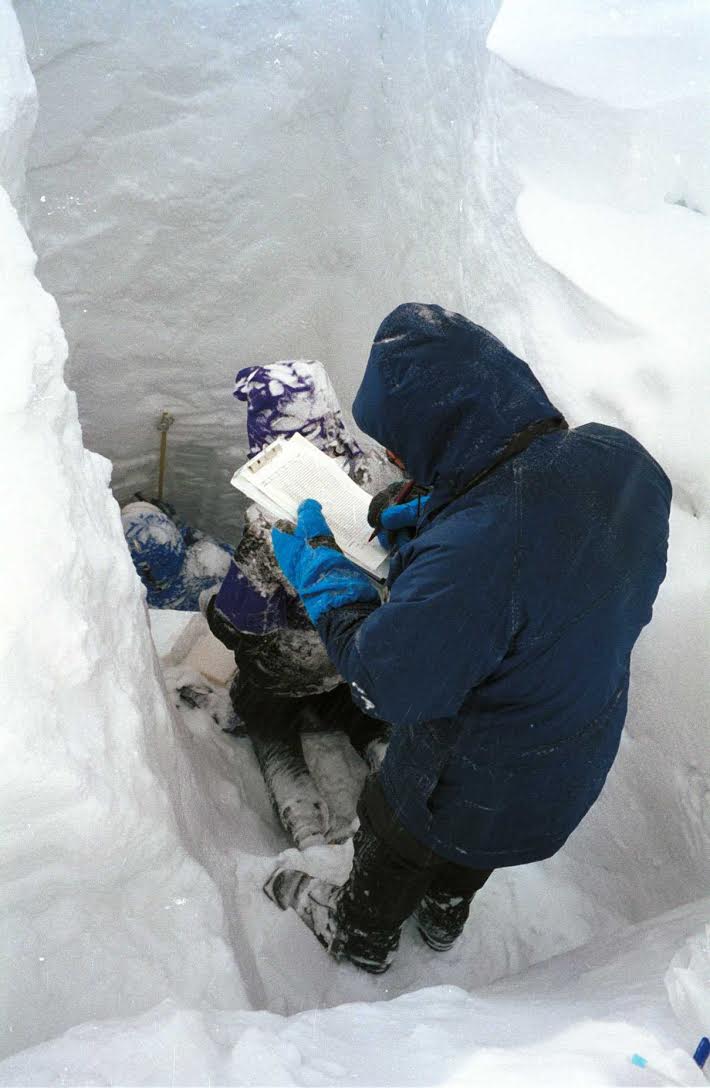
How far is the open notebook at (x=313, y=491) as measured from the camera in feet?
6.11

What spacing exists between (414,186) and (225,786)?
7.52ft

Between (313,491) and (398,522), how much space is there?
0.24m

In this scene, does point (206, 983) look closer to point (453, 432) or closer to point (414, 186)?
point (453, 432)

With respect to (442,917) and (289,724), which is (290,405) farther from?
(442,917)

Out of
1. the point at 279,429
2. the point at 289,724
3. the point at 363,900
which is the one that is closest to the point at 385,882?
the point at 363,900

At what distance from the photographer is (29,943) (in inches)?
53.3

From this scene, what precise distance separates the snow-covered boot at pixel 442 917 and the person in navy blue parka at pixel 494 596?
13.5 inches

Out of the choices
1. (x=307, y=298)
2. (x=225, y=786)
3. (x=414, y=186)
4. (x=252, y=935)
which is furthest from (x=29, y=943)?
(x=307, y=298)

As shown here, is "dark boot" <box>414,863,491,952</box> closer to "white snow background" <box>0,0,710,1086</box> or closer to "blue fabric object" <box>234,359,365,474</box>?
"white snow background" <box>0,0,710,1086</box>

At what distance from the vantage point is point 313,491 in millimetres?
1931

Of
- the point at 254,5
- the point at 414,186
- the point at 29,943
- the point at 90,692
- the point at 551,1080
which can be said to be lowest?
the point at 29,943

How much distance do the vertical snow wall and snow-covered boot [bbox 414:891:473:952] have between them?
55 centimetres

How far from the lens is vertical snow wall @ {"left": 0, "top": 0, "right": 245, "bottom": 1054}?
1.29 metres

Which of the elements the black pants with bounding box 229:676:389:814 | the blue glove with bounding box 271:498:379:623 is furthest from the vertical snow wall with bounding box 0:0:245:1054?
the black pants with bounding box 229:676:389:814
